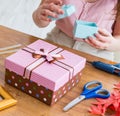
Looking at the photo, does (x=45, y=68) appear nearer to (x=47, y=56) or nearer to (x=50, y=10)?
(x=47, y=56)

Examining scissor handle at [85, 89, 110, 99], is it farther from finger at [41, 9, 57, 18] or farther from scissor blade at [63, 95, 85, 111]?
finger at [41, 9, 57, 18]

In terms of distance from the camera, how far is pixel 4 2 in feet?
7.68

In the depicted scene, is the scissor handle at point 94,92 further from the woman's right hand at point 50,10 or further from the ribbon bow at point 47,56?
the woman's right hand at point 50,10

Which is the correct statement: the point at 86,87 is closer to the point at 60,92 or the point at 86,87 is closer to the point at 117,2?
the point at 60,92

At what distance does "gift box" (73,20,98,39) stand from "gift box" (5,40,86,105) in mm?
83

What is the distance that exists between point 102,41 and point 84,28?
17 cm

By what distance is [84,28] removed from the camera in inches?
30.9

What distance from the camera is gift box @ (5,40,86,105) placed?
659mm

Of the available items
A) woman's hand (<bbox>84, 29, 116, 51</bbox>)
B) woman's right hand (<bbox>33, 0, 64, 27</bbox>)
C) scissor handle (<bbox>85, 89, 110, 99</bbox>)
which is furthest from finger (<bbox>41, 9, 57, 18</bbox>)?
scissor handle (<bbox>85, 89, 110, 99</bbox>)

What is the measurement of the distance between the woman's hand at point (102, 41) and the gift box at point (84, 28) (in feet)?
0.14

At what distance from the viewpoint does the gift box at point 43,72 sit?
26.0 inches

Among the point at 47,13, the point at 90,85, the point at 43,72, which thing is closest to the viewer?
the point at 43,72

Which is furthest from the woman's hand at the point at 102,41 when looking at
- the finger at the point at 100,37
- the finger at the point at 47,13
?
the finger at the point at 47,13

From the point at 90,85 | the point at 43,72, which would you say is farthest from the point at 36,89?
the point at 90,85
